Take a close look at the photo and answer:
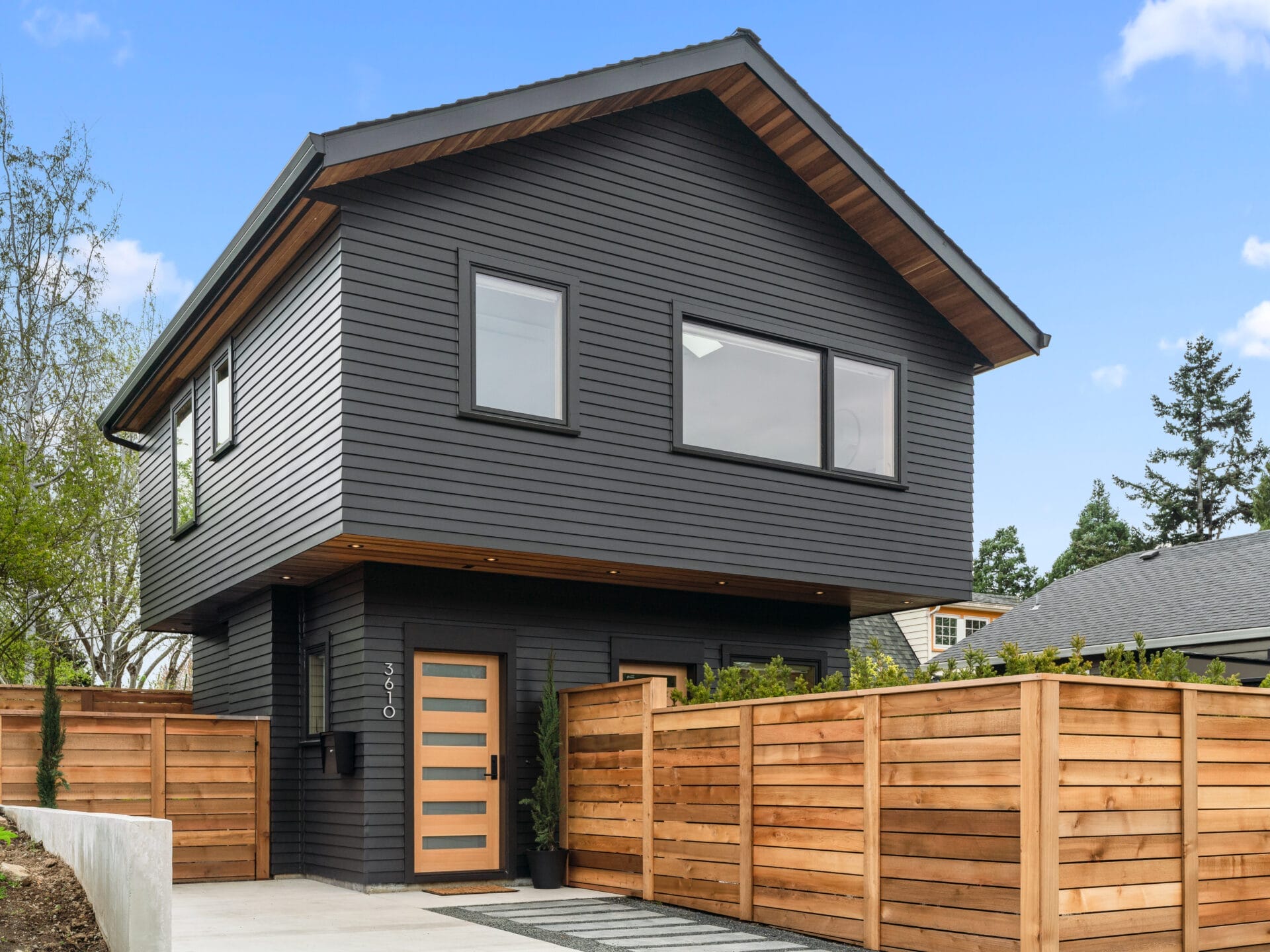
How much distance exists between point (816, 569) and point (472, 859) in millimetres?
4206

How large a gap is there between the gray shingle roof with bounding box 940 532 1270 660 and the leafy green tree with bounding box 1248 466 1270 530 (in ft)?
77.7

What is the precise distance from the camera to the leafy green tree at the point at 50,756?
408 inches

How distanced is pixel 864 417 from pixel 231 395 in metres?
6.36

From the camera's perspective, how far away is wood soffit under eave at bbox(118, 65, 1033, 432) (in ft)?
32.9

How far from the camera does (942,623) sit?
29562mm

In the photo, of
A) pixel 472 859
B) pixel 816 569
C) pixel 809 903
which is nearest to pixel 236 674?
pixel 472 859

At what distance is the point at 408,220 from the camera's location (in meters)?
10.1

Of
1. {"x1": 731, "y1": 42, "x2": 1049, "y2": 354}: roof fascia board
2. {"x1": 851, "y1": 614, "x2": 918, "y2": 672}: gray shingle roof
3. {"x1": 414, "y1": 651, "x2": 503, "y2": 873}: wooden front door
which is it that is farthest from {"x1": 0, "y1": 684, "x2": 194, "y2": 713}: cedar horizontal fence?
{"x1": 851, "y1": 614, "x2": 918, "y2": 672}: gray shingle roof

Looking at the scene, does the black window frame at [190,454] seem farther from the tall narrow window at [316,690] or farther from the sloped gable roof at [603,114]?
the tall narrow window at [316,690]

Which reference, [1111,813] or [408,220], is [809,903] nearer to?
[1111,813]

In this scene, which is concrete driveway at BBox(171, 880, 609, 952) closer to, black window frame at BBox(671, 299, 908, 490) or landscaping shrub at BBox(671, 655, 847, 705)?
landscaping shrub at BBox(671, 655, 847, 705)

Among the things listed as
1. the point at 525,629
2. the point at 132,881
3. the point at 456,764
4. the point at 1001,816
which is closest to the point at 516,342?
the point at 525,629

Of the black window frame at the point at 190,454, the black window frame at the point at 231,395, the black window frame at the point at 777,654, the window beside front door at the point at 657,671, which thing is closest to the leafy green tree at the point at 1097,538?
the black window frame at the point at 777,654

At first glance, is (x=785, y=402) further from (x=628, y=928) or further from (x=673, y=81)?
(x=628, y=928)
